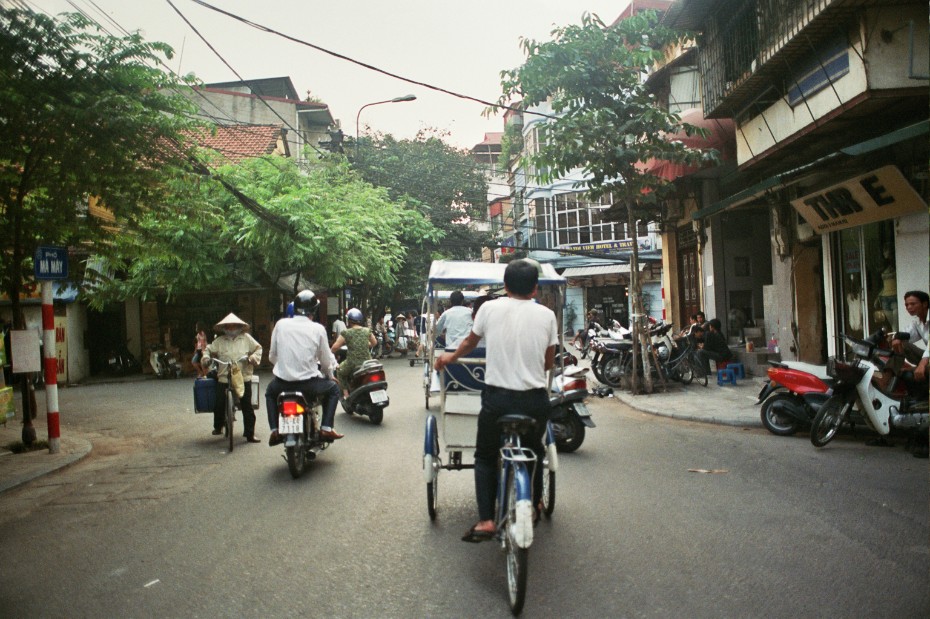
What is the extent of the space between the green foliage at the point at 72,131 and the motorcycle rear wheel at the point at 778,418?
28.8 ft

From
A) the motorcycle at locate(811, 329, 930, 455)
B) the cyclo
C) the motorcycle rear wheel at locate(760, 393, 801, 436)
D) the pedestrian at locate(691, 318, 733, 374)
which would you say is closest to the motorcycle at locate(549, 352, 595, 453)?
the cyclo

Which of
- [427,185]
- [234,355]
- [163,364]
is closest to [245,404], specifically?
[234,355]

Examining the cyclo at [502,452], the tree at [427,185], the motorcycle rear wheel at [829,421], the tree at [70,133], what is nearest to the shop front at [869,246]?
the motorcycle rear wheel at [829,421]

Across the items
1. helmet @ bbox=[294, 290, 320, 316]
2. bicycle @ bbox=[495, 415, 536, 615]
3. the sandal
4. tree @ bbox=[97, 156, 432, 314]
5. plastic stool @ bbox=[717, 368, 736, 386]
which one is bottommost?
plastic stool @ bbox=[717, 368, 736, 386]

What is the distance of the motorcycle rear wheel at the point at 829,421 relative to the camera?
7996 mm

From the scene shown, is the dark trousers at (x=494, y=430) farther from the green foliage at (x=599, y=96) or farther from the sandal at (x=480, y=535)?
the green foliage at (x=599, y=96)

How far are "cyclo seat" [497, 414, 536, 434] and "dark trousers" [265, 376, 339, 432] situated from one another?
155 inches

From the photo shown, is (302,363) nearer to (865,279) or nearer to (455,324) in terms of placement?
(455,324)

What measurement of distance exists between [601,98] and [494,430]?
402 inches

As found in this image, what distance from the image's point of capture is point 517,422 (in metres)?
4.03

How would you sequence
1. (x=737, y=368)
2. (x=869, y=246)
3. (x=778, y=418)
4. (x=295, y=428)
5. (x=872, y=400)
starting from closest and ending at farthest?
(x=295, y=428) → (x=872, y=400) → (x=778, y=418) → (x=869, y=246) → (x=737, y=368)

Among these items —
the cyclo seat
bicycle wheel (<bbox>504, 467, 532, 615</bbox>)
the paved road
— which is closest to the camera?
bicycle wheel (<bbox>504, 467, 532, 615</bbox>)

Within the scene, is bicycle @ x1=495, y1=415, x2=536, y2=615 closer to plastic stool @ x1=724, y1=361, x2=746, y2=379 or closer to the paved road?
the paved road

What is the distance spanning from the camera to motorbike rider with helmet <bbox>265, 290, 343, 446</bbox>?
7527mm
